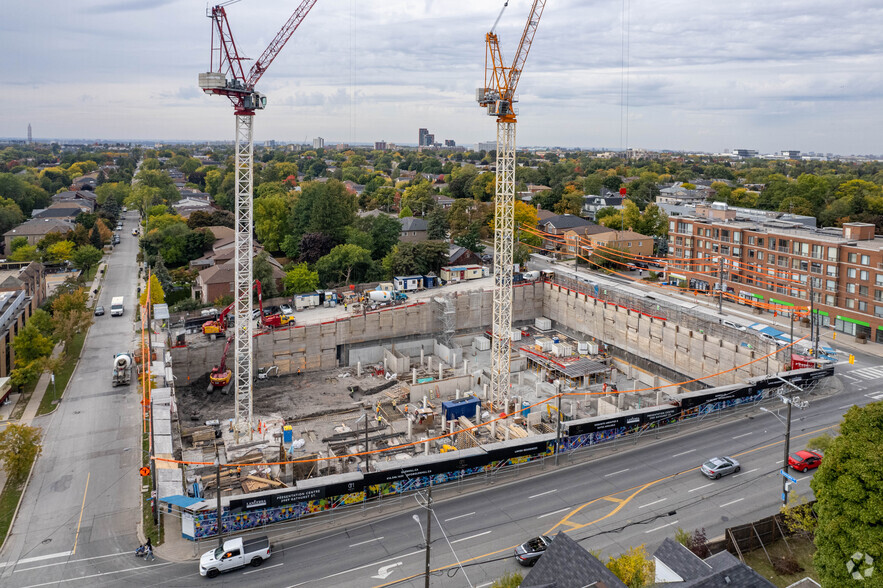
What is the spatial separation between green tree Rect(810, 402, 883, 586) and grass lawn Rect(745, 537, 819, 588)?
204 inches

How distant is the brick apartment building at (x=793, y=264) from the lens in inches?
2360

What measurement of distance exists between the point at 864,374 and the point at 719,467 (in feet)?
81.5

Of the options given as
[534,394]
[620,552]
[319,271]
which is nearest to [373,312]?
[319,271]

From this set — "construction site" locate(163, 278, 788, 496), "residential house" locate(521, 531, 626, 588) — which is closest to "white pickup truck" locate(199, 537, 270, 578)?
"construction site" locate(163, 278, 788, 496)

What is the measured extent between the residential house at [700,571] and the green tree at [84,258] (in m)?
85.5

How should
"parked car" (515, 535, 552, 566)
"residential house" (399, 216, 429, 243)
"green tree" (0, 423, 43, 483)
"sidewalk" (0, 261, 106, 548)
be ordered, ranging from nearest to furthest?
"parked car" (515, 535, 552, 566) → "green tree" (0, 423, 43, 483) → "sidewalk" (0, 261, 106, 548) → "residential house" (399, 216, 429, 243)

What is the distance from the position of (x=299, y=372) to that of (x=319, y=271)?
1882 cm

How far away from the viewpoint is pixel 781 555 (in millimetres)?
27047

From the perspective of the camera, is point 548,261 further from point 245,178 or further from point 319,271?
point 245,178

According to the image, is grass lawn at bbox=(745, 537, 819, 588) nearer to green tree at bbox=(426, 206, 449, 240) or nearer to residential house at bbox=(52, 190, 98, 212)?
green tree at bbox=(426, 206, 449, 240)

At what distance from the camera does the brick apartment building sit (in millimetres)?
59938

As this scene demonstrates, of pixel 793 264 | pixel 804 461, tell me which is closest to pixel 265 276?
pixel 804 461

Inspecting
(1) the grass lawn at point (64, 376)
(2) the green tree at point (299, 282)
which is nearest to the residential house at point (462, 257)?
(2) the green tree at point (299, 282)

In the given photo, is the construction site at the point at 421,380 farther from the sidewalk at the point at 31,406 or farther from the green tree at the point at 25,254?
the green tree at the point at 25,254
